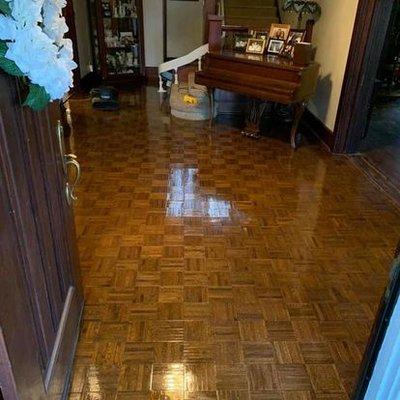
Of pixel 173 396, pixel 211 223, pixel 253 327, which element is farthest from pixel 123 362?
pixel 211 223

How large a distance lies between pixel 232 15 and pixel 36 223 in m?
5.11

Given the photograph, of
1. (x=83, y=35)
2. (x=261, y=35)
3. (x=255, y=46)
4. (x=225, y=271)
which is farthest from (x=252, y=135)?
(x=83, y=35)

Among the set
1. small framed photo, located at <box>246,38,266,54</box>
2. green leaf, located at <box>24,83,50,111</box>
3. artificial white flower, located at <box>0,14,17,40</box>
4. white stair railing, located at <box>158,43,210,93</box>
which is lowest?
white stair railing, located at <box>158,43,210,93</box>

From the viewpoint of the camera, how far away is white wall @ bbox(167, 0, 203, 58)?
6.65 meters

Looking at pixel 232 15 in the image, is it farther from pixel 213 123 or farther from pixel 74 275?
pixel 74 275

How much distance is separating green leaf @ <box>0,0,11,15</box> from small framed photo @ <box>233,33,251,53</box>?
360cm

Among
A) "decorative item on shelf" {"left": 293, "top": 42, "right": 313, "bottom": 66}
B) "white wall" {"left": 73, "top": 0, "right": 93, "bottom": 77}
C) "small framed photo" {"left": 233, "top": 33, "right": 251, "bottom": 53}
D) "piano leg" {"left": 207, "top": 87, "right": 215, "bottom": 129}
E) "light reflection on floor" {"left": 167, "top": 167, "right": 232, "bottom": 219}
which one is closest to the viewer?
"light reflection on floor" {"left": 167, "top": 167, "right": 232, "bottom": 219}

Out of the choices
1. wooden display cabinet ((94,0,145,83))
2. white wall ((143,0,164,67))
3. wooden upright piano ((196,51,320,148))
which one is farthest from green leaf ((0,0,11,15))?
white wall ((143,0,164,67))

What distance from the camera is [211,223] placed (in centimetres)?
271

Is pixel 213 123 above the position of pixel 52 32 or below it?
below

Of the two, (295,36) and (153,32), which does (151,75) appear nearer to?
(153,32)

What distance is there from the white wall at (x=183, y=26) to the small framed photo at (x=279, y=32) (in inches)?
121

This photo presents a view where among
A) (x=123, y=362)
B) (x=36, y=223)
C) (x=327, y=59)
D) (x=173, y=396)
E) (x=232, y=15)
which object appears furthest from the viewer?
(x=232, y=15)

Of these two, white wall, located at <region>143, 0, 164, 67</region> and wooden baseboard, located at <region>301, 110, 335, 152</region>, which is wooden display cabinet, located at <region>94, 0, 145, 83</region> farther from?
wooden baseboard, located at <region>301, 110, 335, 152</region>
